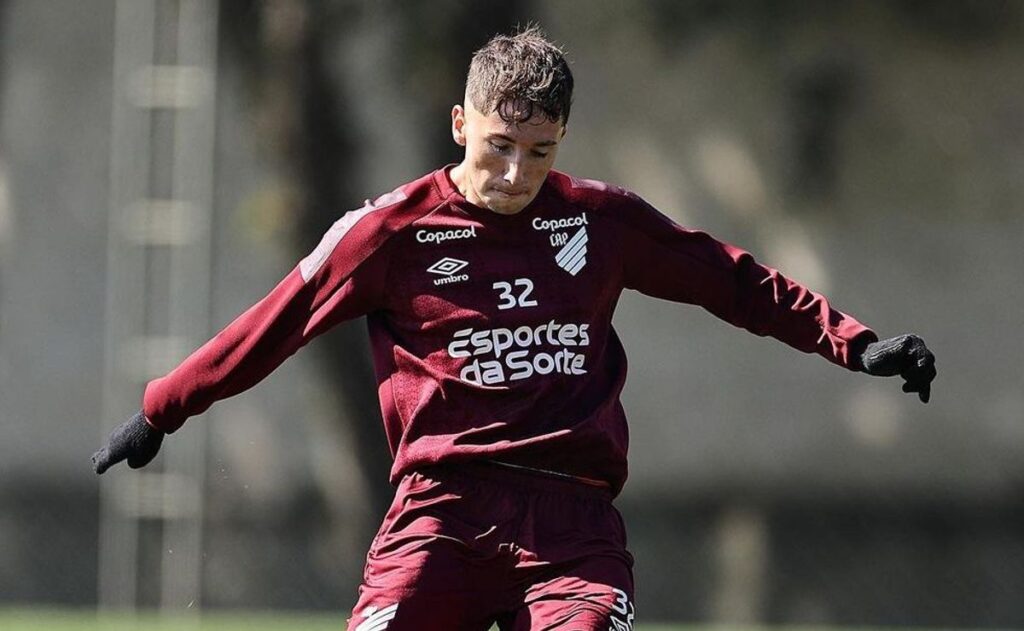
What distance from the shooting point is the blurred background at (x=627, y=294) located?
8.47m

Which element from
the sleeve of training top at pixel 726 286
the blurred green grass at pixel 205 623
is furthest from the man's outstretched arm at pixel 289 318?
the blurred green grass at pixel 205 623

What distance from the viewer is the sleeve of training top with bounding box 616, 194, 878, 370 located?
4.32 metres

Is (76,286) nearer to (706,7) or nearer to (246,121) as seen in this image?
(246,121)

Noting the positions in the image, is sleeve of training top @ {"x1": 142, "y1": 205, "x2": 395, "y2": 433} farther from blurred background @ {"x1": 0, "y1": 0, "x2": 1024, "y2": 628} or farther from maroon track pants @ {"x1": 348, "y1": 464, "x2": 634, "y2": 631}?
blurred background @ {"x1": 0, "y1": 0, "x2": 1024, "y2": 628}

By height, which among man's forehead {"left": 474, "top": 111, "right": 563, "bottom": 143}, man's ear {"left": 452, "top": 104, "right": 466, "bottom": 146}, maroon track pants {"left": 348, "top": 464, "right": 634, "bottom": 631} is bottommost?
maroon track pants {"left": 348, "top": 464, "right": 634, "bottom": 631}

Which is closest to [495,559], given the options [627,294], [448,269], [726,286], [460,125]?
Result: [448,269]

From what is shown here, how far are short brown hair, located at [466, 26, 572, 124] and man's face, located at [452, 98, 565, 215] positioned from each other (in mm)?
21

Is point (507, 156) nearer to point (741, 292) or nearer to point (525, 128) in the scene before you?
point (525, 128)

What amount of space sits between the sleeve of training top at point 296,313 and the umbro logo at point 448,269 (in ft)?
0.38

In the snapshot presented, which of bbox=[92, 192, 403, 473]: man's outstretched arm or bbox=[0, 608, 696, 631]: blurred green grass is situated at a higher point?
bbox=[92, 192, 403, 473]: man's outstretched arm

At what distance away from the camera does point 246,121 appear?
8.87m

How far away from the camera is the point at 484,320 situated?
4.14 meters

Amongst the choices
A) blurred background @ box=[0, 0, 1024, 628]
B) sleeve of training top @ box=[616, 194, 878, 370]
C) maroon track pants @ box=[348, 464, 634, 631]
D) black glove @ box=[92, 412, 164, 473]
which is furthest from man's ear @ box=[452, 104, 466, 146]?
blurred background @ box=[0, 0, 1024, 628]

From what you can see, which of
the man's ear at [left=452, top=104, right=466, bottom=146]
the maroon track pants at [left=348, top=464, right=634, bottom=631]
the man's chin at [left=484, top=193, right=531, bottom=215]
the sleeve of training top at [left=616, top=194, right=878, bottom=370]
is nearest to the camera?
the maroon track pants at [left=348, top=464, right=634, bottom=631]
